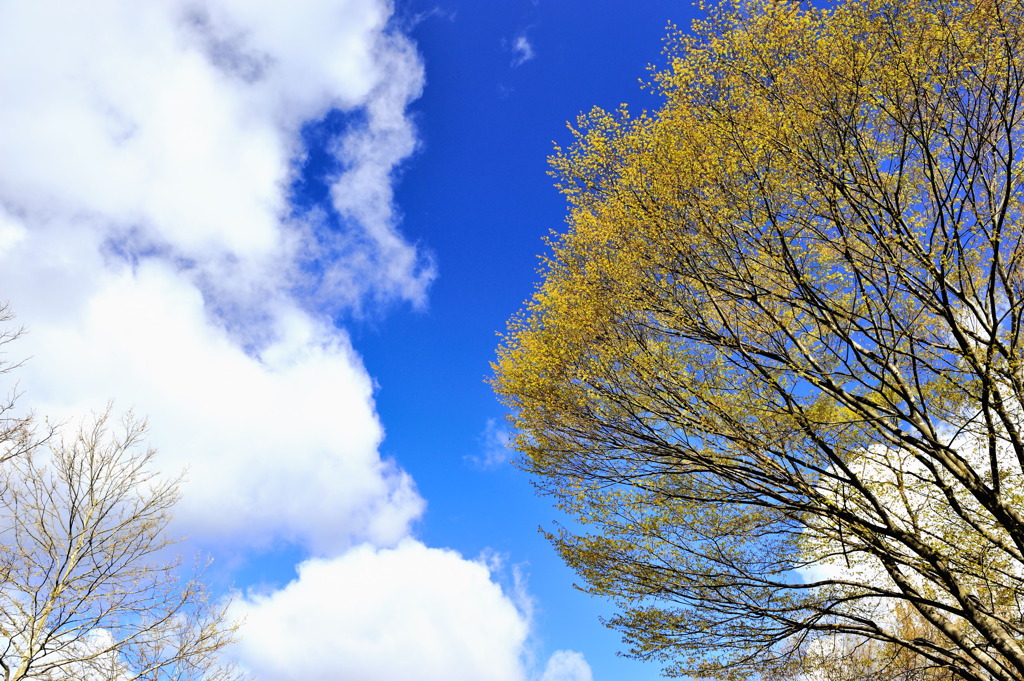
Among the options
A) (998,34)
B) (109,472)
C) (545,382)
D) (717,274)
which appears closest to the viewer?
(998,34)

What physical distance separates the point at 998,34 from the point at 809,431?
3895mm

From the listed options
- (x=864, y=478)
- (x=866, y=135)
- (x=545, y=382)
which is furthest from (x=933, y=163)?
(x=545, y=382)

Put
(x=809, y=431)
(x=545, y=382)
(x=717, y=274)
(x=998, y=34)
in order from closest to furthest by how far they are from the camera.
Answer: (x=998, y=34) < (x=809, y=431) < (x=717, y=274) < (x=545, y=382)

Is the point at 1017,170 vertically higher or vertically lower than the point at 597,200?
lower

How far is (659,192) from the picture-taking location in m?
6.52

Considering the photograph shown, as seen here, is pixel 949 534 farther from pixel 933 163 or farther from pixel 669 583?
pixel 933 163

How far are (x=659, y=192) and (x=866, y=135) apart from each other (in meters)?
2.00

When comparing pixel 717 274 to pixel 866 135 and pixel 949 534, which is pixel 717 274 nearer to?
pixel 866 135

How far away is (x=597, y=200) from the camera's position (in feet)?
24.3

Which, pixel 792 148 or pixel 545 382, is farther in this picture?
pixel 545 382

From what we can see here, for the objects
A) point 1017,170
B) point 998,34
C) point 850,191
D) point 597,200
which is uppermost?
point 597,200

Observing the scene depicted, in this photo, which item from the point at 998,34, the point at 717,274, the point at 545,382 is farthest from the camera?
the point at 545,382

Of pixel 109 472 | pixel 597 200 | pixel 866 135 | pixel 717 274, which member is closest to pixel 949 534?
pixel 717 274

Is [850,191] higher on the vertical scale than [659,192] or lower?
lower
